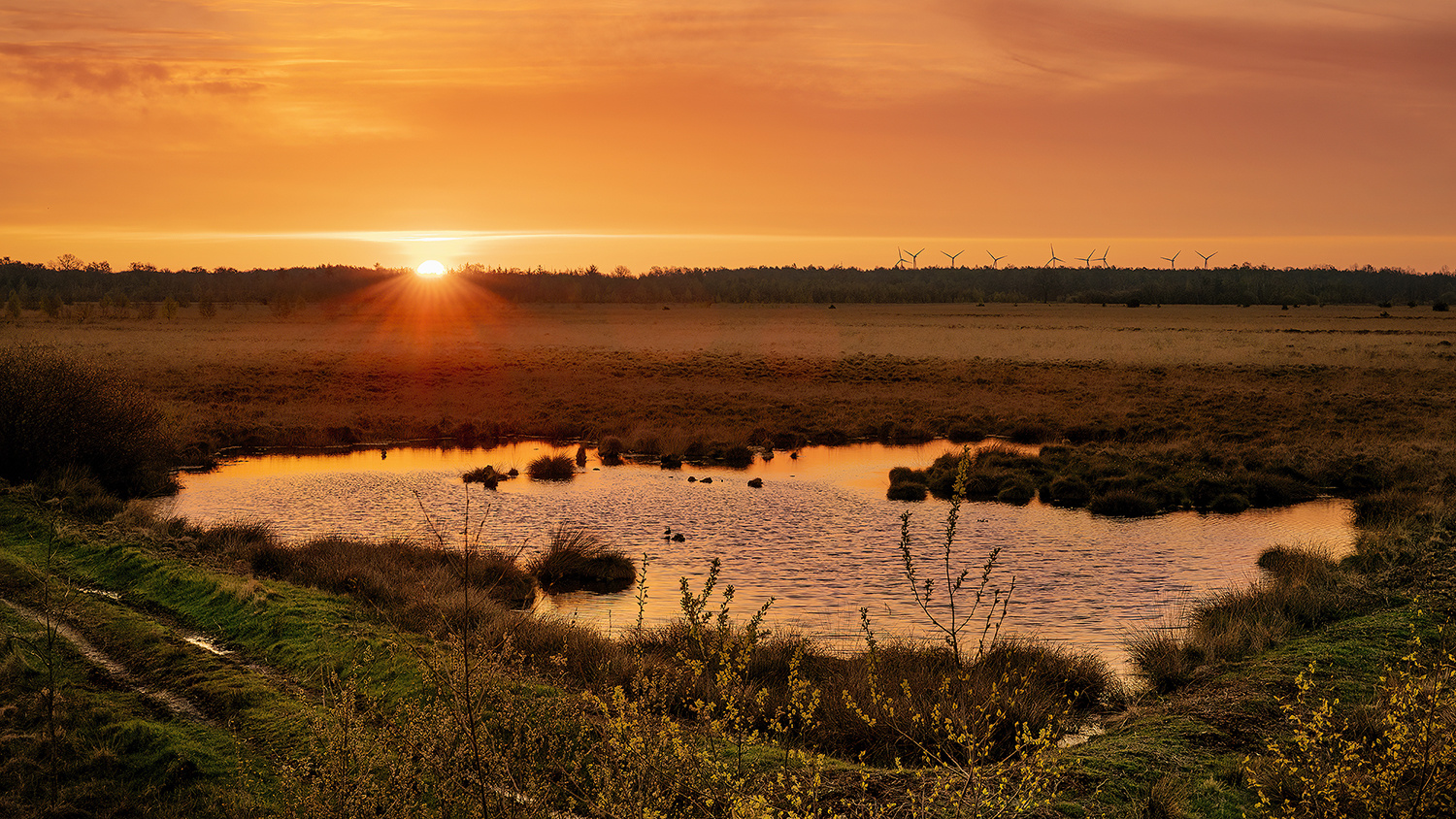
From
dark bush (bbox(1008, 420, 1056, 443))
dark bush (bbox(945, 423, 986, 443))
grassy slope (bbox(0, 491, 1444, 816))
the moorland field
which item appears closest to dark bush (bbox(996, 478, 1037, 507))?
the moorland field

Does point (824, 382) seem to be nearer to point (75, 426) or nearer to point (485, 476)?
point (485, 476)

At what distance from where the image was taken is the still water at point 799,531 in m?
16.6

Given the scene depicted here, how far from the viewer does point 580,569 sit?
18.5 meters

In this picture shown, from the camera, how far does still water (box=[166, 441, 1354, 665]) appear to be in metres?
16.6

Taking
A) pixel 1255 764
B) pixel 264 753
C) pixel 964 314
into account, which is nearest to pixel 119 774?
pixel 264 753

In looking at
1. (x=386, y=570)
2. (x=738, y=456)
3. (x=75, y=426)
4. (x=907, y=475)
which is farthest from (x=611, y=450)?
(x=386, y=570)

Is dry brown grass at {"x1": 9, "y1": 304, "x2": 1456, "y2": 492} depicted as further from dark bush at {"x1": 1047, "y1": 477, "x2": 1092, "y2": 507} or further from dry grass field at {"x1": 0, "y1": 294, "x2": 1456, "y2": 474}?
dark bush at {"x1": 1047, "y1": 477, "x2": 1092, "y2": 507}

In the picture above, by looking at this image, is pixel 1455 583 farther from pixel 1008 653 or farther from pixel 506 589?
pixel 506 589

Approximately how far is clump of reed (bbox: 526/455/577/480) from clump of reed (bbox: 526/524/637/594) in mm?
10572

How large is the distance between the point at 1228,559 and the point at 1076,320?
294 ft

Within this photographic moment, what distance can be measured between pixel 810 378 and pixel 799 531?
116ft

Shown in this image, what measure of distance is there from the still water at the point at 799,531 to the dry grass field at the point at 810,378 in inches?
274

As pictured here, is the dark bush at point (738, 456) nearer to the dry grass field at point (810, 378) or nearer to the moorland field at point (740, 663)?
the moorland field at point (740, 663)

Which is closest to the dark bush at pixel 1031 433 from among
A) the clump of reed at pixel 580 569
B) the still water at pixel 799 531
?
the still water at pixel 799 531
